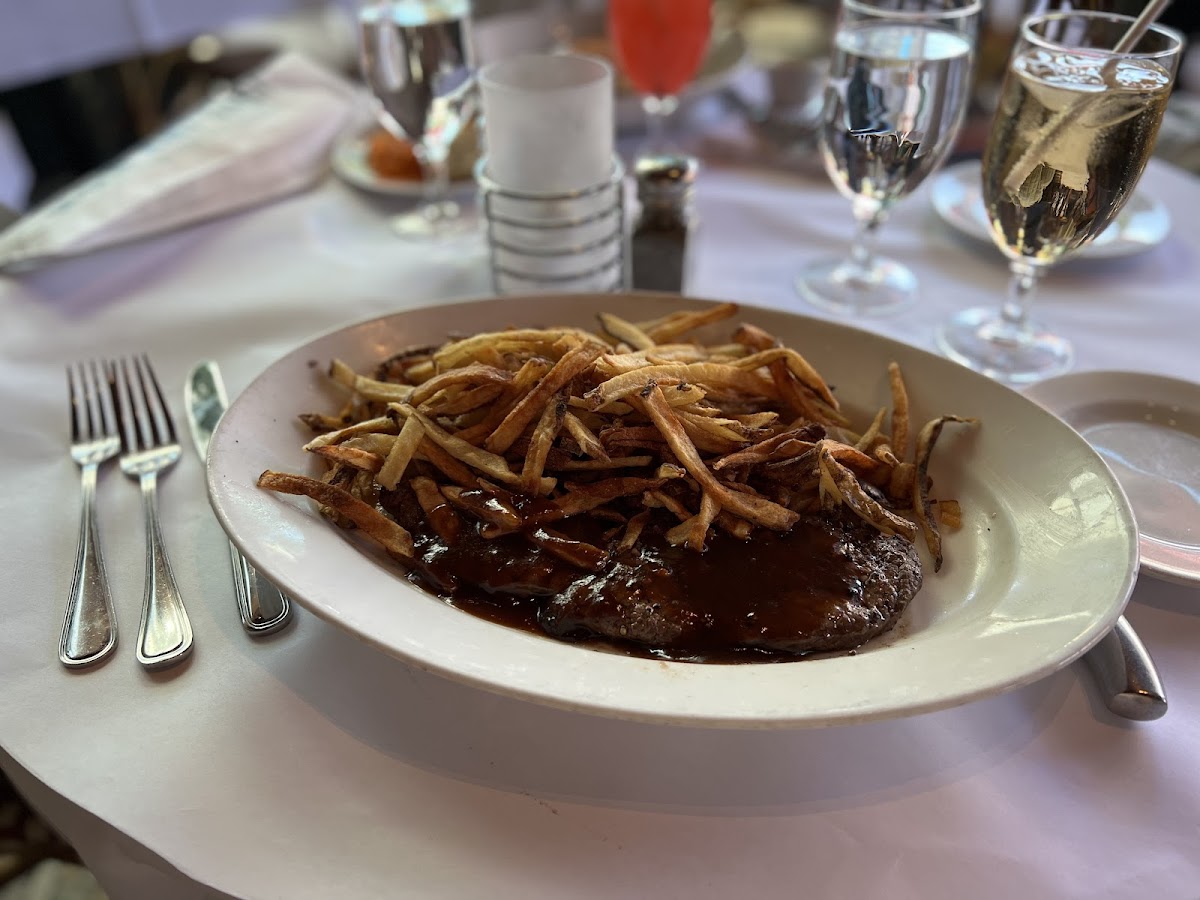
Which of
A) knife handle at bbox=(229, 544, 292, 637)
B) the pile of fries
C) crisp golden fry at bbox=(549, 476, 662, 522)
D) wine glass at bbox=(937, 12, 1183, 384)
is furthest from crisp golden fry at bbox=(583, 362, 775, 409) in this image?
wine glass at bbox=(937, 12, 1183, 384)

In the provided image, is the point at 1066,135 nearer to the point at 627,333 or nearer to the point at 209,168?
the point at 627,333

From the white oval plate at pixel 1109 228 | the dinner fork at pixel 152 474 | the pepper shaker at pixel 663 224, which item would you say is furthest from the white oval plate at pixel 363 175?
the white oval plate at pixel 1109 228

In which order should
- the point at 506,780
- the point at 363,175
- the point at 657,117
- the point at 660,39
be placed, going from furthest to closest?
the point at 657,117 < the point at 363,175 < the point at 660,39 < the point at 506,780

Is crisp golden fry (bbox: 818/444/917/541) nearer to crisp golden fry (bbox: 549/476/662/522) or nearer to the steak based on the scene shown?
the steak

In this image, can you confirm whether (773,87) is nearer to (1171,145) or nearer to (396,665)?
(1171,145)

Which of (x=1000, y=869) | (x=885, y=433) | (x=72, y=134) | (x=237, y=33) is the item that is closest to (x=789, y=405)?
(x=885, y=433)

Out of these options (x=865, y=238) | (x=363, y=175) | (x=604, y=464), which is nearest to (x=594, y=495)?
(x=604, y=464)
